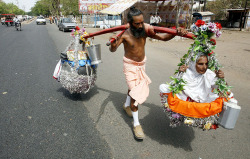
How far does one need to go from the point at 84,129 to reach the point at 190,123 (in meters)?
1.65

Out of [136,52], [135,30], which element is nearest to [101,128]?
[136,52]

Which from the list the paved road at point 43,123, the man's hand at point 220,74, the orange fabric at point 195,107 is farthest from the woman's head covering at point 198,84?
the paved road at point 43,123

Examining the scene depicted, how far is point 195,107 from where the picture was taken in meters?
2.14

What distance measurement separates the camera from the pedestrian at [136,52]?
255 cm

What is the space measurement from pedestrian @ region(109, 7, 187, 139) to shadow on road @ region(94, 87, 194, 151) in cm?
31

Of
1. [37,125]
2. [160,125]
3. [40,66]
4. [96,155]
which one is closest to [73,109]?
[37,125]

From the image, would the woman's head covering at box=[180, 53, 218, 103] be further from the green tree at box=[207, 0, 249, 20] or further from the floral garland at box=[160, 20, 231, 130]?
the green tree at box=[207, 0, 249, 20]

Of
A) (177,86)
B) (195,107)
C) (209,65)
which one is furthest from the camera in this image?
(209,65)

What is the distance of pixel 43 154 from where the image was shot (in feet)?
7.77

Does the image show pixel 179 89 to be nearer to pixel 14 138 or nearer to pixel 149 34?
pixel 149 34

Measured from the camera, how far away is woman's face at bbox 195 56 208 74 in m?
2.33

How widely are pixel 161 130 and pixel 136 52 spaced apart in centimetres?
133

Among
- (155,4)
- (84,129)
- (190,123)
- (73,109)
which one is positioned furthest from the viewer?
(155,4)

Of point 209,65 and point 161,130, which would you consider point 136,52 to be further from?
point 161,130
